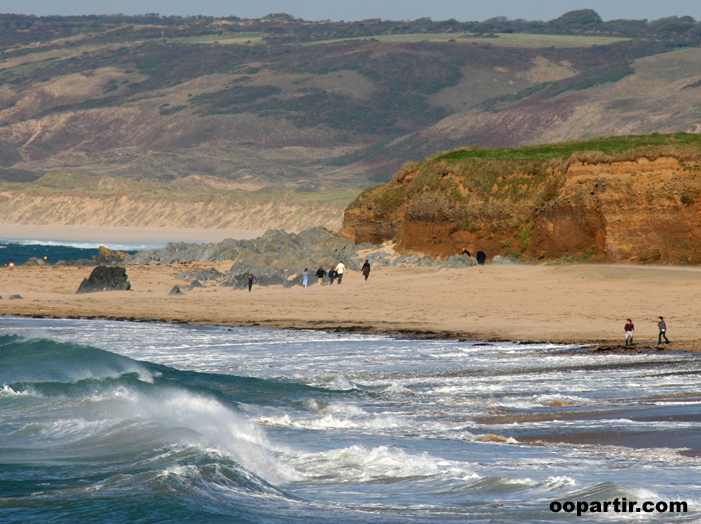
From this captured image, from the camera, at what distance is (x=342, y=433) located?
10.6m

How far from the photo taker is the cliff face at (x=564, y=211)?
26.2 metres

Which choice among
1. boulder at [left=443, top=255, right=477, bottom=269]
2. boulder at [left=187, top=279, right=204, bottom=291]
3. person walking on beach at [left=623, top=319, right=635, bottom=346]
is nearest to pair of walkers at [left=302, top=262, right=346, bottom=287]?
boulder at [left=443, top=255, right=477, bottom=269]

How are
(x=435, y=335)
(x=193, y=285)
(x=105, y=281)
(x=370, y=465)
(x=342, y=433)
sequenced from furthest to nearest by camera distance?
(x=193, y=285) → (x=105, y=281) → (x=435, y=335) → (x=342, y=433) → (x=370, y=465)

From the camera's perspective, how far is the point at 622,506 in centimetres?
715

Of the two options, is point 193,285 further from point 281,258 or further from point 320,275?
point 281,258

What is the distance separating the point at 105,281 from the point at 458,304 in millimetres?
14038

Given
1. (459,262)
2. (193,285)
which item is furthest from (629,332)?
(193,285)

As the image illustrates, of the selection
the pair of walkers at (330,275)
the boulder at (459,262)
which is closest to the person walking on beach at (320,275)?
the pair of walkers at (330,275)

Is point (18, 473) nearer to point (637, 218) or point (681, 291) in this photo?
point (681, 291)

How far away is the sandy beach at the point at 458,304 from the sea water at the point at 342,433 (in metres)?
3.11

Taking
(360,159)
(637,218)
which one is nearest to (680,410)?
(637,218)

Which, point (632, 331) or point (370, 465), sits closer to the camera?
point (370, 465)

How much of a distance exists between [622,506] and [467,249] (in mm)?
24974

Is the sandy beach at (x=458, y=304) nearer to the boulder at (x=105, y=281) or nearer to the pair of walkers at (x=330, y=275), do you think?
the pair of walkers at (x=330, y=275)
